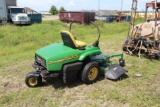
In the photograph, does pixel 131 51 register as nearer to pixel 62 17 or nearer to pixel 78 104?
pixel 78 104

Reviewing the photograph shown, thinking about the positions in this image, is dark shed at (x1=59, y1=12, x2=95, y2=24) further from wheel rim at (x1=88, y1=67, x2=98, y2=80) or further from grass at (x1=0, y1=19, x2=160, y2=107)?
wheel rim at (x1=88, y1=67, x2=98, y2=80)

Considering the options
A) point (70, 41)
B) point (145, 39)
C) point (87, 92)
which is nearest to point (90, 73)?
point (87, 92)

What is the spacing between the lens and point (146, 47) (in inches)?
280

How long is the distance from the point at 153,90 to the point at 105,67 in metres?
1.38

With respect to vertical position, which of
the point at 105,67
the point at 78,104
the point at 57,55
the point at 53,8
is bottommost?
the point at 78,104

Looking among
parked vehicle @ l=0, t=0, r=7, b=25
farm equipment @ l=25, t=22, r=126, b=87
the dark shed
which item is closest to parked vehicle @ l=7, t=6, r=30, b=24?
parked vehicle @ l=0, t=0, r=7, b=25

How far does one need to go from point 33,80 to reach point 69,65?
1040mm

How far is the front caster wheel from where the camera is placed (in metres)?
4.60

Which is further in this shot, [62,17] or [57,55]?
[62,17]

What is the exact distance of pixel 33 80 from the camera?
4695mm

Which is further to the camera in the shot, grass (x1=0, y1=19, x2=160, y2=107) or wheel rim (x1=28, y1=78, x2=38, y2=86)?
wheel rim (x1=28, y1=78, x2=38, y2=86)

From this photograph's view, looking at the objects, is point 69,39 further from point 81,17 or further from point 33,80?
Answer: point 81,17

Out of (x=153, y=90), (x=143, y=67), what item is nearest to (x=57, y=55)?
(x=153, y=90)

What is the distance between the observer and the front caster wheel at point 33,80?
460 cm
